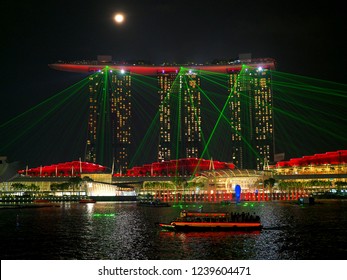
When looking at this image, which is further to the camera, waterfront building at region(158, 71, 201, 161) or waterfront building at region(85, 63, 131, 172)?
waterfront building at region(158, 71, 201, 161)

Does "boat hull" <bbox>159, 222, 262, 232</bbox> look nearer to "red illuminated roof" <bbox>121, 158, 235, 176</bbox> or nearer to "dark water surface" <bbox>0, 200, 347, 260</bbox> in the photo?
"dark water surface" <bbox>0, 200, 347, 260</bbox>

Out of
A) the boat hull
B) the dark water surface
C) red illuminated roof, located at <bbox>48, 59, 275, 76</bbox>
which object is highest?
red illuminated roof, located at <bbox>48, 59, 275, 76</bbox>

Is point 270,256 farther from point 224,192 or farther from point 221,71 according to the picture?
point 221,71

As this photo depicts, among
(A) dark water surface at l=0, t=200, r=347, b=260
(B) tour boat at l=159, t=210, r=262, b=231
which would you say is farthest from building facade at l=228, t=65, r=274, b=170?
(B) tour boat at l=159, t=210, r=262, b=231

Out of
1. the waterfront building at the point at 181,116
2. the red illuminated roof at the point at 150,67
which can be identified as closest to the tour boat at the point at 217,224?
the waterfront building at the point at 181,116

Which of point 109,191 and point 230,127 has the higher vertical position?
point 230,127

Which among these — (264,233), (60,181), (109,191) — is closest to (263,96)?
(109,191)

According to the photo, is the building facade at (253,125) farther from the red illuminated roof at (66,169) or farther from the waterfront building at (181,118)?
the red illuminated roof at (66,169)

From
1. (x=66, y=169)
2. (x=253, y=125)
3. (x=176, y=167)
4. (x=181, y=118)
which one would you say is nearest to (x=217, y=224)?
(x=176, y=167)
